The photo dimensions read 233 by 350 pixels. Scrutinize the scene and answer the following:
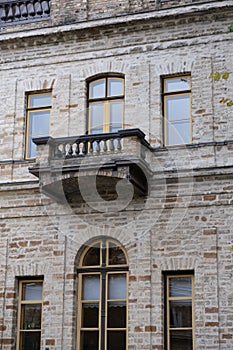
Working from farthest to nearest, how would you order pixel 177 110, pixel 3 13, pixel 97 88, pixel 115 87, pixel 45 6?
pixel 3 13, pixel 45 6, pixel 97 88, pixel 115 87, pixel 177 110

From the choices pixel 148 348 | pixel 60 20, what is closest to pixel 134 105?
pixel 60 20

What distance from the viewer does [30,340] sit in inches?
639

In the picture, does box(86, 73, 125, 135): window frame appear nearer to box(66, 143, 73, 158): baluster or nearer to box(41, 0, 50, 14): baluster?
box(66, 143, 73, 158): baluster

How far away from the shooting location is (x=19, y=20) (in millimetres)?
18641

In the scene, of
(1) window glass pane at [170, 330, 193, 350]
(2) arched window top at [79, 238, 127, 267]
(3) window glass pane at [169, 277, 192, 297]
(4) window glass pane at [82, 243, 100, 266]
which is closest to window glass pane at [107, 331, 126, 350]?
(1) window glass pane at [170, 330, 193, 350]

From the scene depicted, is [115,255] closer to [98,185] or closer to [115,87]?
[98,185]

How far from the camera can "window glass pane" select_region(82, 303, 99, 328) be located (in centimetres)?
1589

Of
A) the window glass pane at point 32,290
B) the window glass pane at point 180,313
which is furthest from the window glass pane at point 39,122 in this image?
the window glass pane at point 180,313

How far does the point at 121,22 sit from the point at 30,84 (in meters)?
2.76

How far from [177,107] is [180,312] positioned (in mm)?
4761

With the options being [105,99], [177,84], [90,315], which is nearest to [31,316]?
[90,315]

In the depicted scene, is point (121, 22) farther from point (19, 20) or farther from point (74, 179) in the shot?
point (74, 179)

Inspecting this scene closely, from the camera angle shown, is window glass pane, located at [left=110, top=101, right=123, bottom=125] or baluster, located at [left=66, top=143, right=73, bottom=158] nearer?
baluster, located at [left=66, top=143, right=73, bottom=158]

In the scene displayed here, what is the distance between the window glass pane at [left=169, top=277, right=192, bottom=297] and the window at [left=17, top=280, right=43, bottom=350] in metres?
3.08
